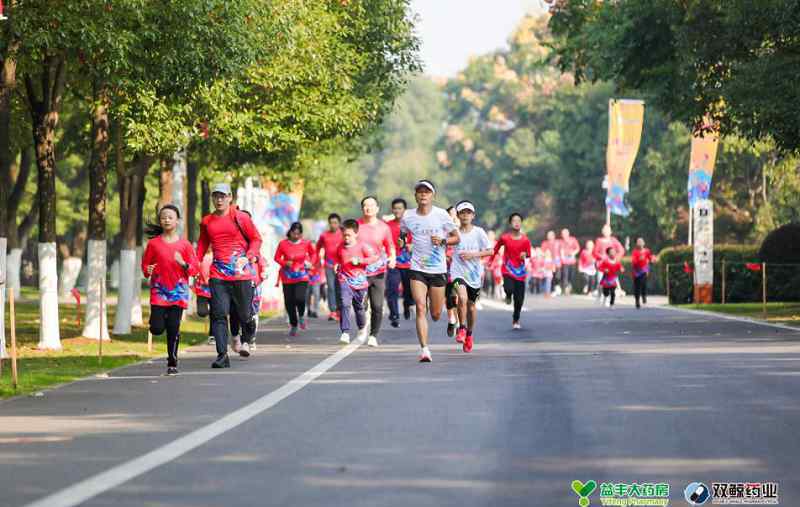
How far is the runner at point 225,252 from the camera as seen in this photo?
2036 cm

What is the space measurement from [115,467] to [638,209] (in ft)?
213

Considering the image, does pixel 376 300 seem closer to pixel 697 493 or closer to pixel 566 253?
pixel 697 493

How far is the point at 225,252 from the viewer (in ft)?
67.3

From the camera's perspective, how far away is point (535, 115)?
10719cm

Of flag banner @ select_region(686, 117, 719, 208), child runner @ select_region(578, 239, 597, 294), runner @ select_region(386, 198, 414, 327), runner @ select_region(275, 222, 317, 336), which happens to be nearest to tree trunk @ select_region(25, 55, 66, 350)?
runner @ select_region(275, 222, 317, 336)

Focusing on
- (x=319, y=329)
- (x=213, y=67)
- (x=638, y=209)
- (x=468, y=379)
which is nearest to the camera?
(x=468, y=379)

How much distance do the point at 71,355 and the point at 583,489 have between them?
636 inches

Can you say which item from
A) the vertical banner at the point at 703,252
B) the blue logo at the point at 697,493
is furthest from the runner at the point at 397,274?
the blue logo at the point at 697,493

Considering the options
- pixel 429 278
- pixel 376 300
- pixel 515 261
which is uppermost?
pixel 515 261

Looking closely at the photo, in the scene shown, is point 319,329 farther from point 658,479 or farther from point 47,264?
point 658,479

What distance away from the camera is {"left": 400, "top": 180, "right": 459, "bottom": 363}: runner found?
68.7 feet

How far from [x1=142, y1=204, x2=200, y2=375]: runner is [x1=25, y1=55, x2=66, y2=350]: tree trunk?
646 cm

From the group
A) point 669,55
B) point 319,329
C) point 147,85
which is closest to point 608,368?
point 147,85

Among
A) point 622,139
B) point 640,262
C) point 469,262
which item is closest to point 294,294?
point 469,262
